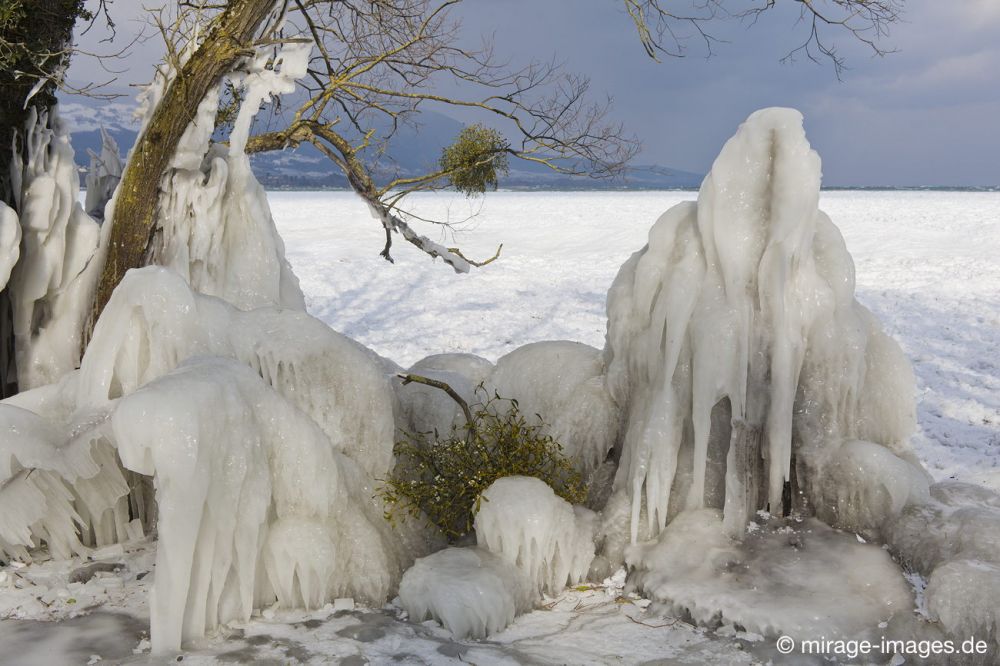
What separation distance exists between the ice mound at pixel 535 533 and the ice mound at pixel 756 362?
43 centimetres

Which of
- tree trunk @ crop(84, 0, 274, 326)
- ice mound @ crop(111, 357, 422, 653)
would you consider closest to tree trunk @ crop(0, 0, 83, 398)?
tree trunk @ crop(84, 0, 274, 326)

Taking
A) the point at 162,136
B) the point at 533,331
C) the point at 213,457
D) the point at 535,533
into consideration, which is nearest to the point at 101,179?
the point at 162,136

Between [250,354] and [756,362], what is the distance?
337cm

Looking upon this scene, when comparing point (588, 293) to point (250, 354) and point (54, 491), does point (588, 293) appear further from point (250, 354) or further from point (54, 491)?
point (54, 491)

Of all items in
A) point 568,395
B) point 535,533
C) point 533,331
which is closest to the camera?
point 535,533

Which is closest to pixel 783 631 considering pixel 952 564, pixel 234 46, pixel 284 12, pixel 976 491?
pixel 952 564

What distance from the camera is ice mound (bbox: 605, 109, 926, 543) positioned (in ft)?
16.4

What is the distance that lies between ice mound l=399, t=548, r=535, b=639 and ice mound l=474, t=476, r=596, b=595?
0.11 metres

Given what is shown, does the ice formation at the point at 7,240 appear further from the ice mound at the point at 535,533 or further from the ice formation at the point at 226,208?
the ice mound at the point at 535,533

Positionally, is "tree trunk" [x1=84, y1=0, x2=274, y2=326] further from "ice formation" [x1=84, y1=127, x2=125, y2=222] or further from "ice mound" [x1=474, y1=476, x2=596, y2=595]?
"ice mound" [x1=474, y1=476, x2=596, y2=595]

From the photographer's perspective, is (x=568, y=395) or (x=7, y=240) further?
(x=568, y=395)

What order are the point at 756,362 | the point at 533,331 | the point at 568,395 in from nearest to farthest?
the point at 756,362, the point at 568,395, the point at 533,331

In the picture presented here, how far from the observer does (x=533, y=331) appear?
42.5ft

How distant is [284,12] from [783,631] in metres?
5.89
